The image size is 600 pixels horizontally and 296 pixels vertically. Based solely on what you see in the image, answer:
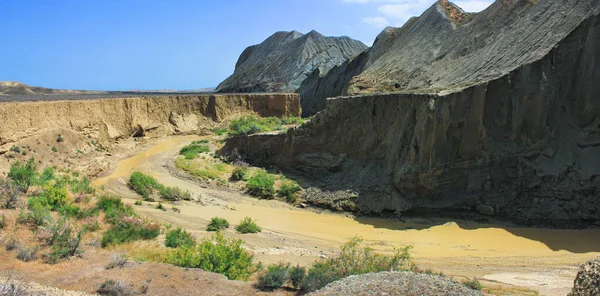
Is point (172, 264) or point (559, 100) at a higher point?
point (559, 100)

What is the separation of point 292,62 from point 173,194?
39555 mm

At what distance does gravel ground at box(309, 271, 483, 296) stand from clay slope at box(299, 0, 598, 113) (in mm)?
9874

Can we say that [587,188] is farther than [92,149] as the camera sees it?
No

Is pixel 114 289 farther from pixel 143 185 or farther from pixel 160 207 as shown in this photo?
pixel 143 185

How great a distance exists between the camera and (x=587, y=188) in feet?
44.7

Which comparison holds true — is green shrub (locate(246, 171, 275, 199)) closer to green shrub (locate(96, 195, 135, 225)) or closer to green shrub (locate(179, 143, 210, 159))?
green shrub (locate(179, 143, 210, 159))

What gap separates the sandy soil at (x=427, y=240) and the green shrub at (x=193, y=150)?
5.01 meters

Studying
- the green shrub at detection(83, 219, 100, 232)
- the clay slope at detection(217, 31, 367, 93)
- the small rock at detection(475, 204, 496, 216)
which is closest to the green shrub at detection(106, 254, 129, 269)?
the green shrub at detection(83, 219, 100, 232)

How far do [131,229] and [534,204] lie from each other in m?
11.7

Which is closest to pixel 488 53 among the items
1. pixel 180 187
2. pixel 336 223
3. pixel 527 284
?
pixel 336 223

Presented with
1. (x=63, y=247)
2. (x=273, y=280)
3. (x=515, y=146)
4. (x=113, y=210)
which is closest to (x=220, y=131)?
(x=113, y=210)

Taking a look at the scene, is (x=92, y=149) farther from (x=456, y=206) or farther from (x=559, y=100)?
(x=559, y=100)

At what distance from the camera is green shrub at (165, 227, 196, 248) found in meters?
10.6

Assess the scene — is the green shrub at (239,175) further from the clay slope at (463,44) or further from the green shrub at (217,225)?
the clay slope at (463,44)
